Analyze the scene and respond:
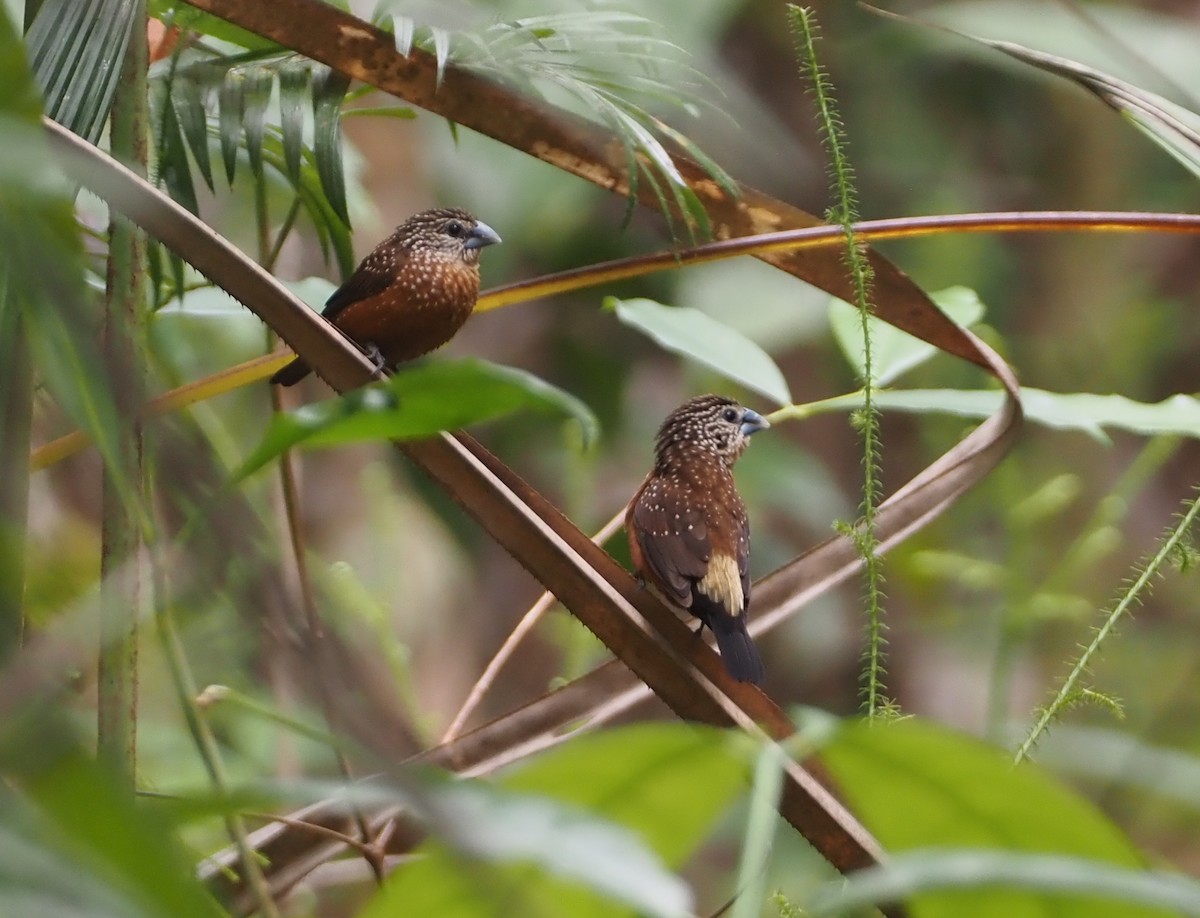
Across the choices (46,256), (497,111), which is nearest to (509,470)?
(497,111)

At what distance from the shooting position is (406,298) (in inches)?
79.6

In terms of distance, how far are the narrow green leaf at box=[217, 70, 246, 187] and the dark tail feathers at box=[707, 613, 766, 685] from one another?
81cm

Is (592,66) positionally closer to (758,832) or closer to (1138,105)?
(1138,105)

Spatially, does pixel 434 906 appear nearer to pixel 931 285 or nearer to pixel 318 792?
pixel 318 792

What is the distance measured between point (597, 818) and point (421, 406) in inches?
8.6

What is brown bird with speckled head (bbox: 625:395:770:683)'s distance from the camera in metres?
1.85

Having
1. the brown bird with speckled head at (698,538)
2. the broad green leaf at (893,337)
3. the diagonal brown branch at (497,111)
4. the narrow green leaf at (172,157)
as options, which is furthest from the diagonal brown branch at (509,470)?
the brown bird with speckled head at (698,538)

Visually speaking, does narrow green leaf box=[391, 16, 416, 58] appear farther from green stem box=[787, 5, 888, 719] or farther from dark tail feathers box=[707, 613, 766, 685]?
dark tail feathers box=[707, 613, 766, 685]

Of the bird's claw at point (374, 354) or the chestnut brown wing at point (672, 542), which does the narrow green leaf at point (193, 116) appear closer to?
the bird's claw at point (374, 354)

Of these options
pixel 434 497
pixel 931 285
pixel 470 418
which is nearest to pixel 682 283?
pixel 931 285

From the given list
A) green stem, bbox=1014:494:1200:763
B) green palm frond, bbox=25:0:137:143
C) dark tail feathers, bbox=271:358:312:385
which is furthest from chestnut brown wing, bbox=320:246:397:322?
green stem, bbox=1014:494:1200:763

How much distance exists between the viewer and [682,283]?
4.10 meters

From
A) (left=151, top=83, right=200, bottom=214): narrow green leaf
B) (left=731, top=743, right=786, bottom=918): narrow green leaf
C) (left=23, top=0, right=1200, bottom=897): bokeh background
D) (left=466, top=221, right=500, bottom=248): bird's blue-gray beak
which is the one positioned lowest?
(left=23, top=0, right=1200, bottom=897): bokeh background

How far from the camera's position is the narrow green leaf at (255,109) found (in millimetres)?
1418
